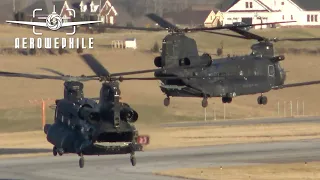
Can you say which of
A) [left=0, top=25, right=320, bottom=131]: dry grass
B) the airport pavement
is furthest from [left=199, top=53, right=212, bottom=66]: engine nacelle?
the airport pavement

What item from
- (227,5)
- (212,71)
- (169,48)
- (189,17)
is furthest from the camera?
(189,17)

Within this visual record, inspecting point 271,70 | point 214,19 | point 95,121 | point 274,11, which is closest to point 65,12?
point 214,19

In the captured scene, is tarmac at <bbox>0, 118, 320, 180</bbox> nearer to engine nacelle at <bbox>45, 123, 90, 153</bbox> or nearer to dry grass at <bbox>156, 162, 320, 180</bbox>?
dry grass at <bbox>156, 162, 320, 180</bbox>

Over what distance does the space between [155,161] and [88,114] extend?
29792 millimetres

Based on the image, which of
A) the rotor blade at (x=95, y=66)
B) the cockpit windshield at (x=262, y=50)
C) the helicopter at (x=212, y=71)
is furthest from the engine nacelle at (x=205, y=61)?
the rotor blade at (x=95, y=66)

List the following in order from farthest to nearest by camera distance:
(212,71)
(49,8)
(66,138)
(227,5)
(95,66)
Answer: (49,8), (227,5), (212,71), (66,138), (95,66)

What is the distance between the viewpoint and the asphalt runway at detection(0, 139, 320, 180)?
70438 mm

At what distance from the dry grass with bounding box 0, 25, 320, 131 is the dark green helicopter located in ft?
103

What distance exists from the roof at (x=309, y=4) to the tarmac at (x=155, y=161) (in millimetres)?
87231

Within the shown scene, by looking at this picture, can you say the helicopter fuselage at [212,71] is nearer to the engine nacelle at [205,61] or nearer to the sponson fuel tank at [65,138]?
the engine nacelle at [205,61]

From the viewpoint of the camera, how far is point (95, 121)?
47219mm

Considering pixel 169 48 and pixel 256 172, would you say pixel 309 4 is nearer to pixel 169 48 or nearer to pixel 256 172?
pixel 256 172

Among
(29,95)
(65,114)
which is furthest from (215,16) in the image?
(65,114)

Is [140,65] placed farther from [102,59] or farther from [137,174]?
[137,174]
